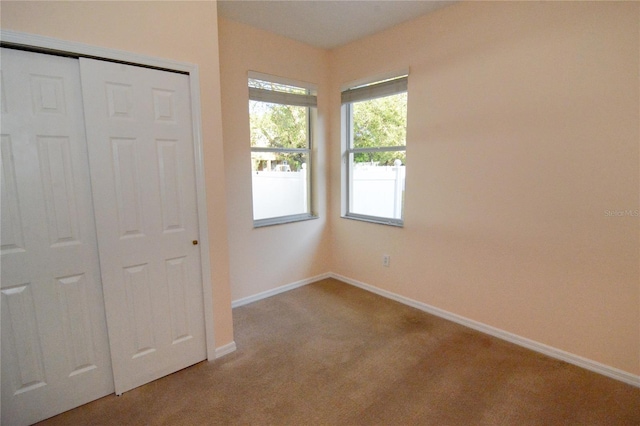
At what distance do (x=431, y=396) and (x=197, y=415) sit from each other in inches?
54.4

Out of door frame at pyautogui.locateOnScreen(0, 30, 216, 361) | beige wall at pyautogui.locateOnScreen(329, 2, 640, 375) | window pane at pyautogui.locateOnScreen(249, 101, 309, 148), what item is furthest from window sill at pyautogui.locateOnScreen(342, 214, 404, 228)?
door frame at pyautogui.locateOnScreen(0, 30, 216, 361)

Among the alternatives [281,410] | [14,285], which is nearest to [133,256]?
[14,285]

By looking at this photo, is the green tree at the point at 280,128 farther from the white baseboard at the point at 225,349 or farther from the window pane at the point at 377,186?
the white baseboard at the point at 225,349

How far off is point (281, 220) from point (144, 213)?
168 cm

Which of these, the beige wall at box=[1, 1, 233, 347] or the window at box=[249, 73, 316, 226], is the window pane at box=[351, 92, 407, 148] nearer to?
the window at box=[249, 73, 316, 226]

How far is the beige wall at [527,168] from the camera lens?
75.9 inches

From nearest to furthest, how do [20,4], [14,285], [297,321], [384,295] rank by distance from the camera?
[20,4] < [14,285] < [297,321] < [384,295]

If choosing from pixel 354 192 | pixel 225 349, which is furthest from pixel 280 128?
pixel 225 349

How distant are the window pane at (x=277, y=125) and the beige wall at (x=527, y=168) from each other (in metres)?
1.00

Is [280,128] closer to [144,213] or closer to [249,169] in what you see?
[249,169]

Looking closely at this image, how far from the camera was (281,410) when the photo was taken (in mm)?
1783

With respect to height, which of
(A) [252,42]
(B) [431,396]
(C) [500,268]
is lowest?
(B) [431,396]

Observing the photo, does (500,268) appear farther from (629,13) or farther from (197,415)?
(197,415)

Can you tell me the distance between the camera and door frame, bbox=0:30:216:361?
1528 mm
